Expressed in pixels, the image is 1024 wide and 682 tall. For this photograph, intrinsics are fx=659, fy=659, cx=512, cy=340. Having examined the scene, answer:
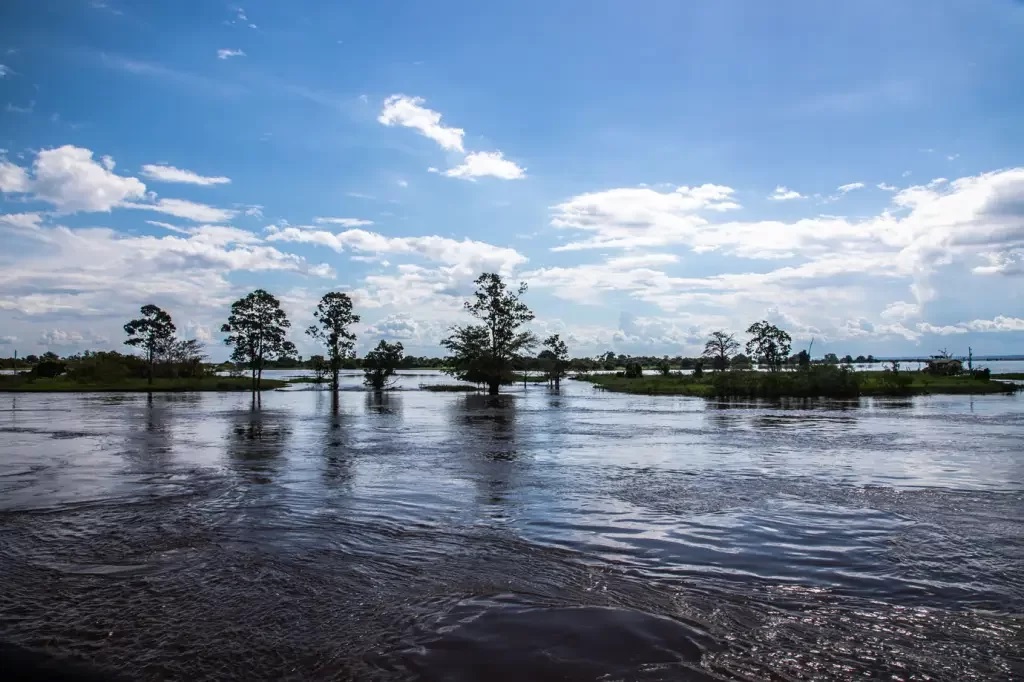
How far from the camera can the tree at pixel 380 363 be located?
62906 mm

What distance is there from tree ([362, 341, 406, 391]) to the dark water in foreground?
47567 mm

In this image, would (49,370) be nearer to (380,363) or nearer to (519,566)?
(380,363)

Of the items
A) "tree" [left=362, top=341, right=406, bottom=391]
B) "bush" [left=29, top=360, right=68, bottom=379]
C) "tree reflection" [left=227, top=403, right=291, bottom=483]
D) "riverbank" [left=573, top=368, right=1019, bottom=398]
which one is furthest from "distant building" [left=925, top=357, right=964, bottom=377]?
"bush" [left=29, top=360, right=68, bottom=379]

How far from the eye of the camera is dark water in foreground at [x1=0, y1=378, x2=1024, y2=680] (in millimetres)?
4812

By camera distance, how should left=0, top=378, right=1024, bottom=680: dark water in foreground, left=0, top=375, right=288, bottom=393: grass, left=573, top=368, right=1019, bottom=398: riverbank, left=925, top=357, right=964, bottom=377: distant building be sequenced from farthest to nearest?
1. left=925, top=357, right=964, bottom=377: distant building
2. left=0, top=375, right=288, bottom=393: grass
3. left=573, top=368, right=1019, bottom=398: riverbank
4. left=0, top=378, right=1024, bottom=680: dark water in foreground

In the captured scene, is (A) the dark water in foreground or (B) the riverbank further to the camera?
(B) the riverbank

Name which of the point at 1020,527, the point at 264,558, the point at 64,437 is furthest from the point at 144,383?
the point at 1020,527

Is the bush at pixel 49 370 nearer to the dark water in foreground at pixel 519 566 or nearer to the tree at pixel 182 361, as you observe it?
the tree at pixel 182 361

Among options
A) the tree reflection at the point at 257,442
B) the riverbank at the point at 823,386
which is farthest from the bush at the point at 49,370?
the riverbank at the point at 823,386

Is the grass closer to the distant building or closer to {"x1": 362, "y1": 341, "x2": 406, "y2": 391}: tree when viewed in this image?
{"x1": 362, "y1": 341, "x2": 406, "y2": 391}: tree

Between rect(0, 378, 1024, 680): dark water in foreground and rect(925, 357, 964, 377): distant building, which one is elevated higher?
rect(925, 357, 964, 377): distant building

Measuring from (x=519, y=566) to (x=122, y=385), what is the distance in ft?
220

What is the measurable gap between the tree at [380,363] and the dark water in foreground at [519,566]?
47.6 m

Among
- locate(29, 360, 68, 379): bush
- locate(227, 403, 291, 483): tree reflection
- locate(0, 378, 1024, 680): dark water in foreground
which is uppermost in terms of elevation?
locate(29, 360, 68, 379): bush
